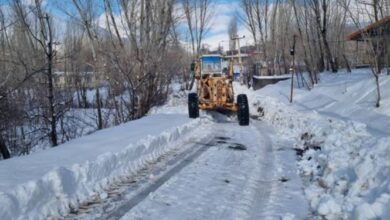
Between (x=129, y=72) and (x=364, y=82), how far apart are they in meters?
9.93

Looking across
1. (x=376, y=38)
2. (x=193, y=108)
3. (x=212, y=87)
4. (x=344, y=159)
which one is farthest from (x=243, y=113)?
(x=344, y=159)

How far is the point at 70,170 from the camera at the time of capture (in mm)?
7527

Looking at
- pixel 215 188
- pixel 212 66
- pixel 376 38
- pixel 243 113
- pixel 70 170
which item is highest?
pixel 376 38

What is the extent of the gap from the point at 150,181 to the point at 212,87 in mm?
11214

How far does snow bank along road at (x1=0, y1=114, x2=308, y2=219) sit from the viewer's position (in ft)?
20.9

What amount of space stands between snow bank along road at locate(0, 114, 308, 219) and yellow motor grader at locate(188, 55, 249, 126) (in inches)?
230

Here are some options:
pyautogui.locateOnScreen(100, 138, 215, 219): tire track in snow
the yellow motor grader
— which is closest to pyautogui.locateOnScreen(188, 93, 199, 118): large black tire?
the yellow motor grader

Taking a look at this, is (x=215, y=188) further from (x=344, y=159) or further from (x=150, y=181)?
(x=344, y=159)

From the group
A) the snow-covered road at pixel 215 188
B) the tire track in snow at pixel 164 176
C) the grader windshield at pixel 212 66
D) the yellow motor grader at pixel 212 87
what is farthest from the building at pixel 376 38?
the tire track in snow at pixel 164 176

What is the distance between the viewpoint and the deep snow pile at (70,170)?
6.19 m

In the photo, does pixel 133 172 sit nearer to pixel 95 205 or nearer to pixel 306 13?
pixel 95 205

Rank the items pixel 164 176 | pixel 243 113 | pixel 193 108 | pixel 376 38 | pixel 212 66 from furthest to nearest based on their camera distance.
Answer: pixel 212 66 → pixel 193 108 → pixel 376 38 → pixel 243 113 → pixel 164 176

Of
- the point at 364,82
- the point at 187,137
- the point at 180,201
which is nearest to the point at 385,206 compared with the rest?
the point at 180,201

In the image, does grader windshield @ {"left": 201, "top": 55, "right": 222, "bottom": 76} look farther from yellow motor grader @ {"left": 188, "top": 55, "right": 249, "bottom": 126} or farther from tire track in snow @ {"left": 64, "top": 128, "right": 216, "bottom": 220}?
tire track in snow @ {"left": 64, "top": 128, "right": 216, "bottom": 220}
